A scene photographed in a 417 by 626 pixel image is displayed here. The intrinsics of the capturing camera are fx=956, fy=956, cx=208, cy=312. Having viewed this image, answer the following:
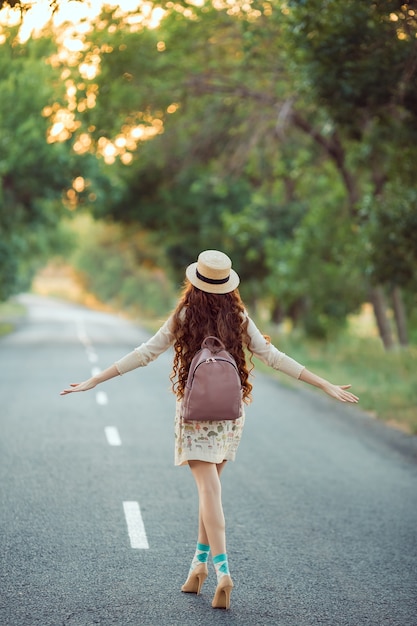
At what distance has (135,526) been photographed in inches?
261

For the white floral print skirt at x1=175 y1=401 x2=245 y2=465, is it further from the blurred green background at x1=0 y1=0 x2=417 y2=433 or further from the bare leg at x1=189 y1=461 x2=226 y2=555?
the blurred green background at x1=0 y1=0 x2=417 y2=433

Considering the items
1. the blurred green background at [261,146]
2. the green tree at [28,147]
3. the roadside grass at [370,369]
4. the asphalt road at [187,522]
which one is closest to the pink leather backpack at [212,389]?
the asphalt road at [187,522]

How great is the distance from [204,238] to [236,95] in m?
13.0

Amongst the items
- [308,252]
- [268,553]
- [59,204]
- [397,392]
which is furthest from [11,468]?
[59,204]

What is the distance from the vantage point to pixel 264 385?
1838 cm

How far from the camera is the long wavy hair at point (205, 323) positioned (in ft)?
16.2

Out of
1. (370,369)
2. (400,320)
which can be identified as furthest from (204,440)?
(400,320)

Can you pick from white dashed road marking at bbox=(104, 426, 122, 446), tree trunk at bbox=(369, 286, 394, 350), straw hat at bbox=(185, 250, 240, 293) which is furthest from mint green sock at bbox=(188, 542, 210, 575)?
Answer: tree trunk at bbox=(369, 286, 394, 350)

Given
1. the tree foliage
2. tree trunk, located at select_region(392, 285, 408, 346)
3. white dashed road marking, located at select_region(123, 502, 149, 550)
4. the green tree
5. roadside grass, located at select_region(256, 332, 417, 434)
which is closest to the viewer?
white dashed road marking, located at select_region(123, 502, 149, 550)

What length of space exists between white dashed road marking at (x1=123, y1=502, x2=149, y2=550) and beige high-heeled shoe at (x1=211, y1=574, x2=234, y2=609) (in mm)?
1286

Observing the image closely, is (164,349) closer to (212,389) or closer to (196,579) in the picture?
(212,389)

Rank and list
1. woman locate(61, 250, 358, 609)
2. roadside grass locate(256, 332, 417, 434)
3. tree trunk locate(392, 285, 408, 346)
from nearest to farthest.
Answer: woman locate(61, 250, 358, 609) < roadside grass locate(256, 332, 417, 434) < tree trunk locate(392, 285, 408, 346)

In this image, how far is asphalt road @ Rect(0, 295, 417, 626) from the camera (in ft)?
16.1

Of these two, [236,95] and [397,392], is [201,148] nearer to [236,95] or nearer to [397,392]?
[236,95]
